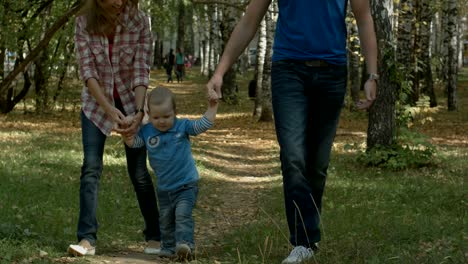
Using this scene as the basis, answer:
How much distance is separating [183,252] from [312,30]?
1.85 metres

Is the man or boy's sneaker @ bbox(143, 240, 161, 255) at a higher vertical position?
the man

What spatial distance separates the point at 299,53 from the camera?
223 inches

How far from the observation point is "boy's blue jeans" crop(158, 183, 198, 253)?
6.29 metres

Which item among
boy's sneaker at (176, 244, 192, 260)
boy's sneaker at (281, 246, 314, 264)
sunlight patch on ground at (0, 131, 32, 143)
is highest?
boy's sneaker at (281, 246, 314, 264)

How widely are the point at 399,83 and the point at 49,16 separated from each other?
12.7m

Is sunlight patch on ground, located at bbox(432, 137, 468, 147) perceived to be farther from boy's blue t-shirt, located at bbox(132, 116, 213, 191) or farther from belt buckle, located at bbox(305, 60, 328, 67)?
belt buckle, located at bbox(305, 60, 328, 67)

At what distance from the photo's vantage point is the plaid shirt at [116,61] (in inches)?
251

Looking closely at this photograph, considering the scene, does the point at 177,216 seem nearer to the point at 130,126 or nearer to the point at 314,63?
the point at 130,126

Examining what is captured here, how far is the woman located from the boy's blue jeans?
41 cm

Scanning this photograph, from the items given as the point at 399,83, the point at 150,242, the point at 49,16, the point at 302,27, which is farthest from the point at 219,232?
the point at 49,16

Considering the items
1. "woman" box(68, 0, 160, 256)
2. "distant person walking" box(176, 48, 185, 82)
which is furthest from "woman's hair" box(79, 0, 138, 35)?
"distant person walking" box(176, 48, 185, 82)

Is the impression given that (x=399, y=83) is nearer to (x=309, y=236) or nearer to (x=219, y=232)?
(x=219, y=232)

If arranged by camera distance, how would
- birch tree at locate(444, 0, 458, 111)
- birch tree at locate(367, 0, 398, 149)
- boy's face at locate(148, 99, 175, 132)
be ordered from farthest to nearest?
birch tree at locate(444, 0, 458, 111), birch tree at locate(367, 0, 398, 149), boy's face at locate(148, 99, 175, 132)

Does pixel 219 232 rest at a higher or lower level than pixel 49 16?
lower
